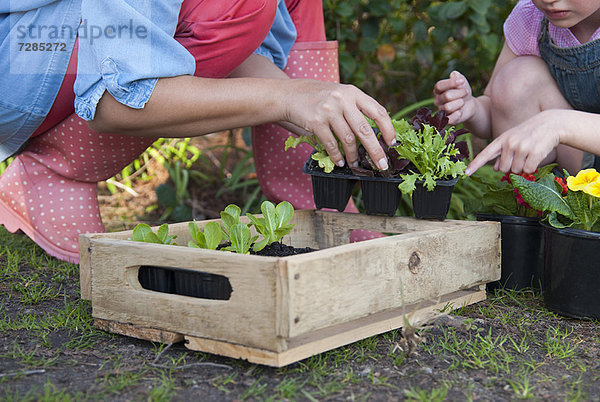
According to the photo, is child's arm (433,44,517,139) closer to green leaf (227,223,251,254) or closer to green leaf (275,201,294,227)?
green leaf (275,201,294,227)

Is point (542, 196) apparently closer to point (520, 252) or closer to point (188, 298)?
point (520, 252)

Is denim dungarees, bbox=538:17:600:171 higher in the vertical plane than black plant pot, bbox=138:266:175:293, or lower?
higher

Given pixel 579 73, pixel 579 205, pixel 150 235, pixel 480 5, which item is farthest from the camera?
pixel 480 5

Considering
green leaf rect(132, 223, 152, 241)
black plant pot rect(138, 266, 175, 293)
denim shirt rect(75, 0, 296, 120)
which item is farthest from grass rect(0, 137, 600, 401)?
denim shirt rect(75, 0, 296, 120)

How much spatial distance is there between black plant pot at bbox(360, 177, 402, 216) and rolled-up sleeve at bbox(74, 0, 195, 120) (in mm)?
592

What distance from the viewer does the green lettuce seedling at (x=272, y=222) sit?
1.67 meters

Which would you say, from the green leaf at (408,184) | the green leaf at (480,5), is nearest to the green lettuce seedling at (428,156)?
the green leaf at (408,184)

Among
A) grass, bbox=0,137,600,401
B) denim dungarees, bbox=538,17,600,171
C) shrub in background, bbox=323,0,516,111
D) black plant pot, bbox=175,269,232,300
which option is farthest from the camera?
shrub in background, bbox=323,0,516,111

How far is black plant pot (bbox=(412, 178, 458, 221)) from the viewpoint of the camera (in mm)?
1811

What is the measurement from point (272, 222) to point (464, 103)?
0.90 metres

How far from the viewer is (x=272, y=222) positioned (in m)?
1.70

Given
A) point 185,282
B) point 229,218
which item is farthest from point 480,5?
point 185,282

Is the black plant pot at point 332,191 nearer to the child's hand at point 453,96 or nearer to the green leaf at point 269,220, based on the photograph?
the green leaf at point 269,220

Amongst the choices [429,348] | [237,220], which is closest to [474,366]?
[429,348]
